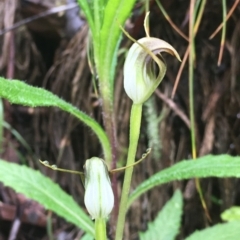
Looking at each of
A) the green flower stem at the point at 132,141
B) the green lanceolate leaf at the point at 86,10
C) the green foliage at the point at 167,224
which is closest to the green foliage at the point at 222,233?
the green foliage at the point at 167,224

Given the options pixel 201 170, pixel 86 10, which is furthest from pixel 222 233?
pixel 86 10

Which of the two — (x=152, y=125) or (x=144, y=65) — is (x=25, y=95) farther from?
(x=152, y=125)

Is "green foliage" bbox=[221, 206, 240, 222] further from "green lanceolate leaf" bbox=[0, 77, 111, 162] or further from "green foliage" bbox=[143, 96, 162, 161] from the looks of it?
"green lanceolate leaf" bbox=[0, 77, 111, 162]

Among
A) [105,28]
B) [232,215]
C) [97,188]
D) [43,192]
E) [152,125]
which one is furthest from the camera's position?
[152,125]

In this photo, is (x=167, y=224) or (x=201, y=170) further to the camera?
(x=167, y=224)

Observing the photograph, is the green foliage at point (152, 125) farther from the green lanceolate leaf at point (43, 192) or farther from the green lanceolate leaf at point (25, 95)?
the green lanceolate leaf at point (25, 95)

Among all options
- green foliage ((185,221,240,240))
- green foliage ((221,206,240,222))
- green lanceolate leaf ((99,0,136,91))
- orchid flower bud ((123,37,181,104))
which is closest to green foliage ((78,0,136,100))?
green lanceolate leaf ((99,0,136,91))
